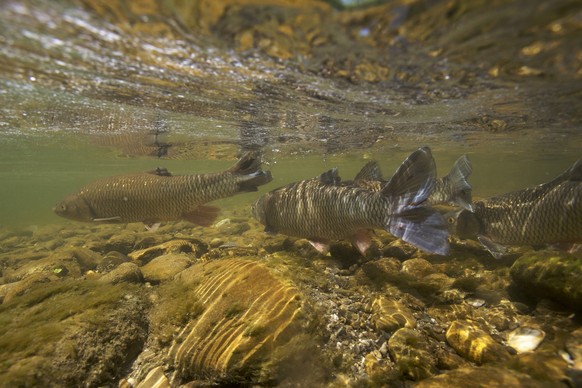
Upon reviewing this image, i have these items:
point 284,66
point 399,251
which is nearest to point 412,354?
point 399,251

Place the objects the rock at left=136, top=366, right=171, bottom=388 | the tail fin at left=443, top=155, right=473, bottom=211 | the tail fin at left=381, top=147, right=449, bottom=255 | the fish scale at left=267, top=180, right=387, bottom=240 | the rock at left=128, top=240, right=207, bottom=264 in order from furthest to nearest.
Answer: the rock at left=128, top=240, right=207, bottom=264, the tail fin at left=443, top=155, right=473, bottom=211, the fish scale at left=267, top=180, right=387, bottom=240, the tail fin at left=381, top=147, right=449, bottom=255, the rock at left=136, top=366, right=171, bottom=388

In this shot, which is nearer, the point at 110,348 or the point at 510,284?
the point at 110,348

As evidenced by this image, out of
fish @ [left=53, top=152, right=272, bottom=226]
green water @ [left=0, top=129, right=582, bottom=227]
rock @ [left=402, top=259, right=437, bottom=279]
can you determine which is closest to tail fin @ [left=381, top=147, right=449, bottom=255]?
rock @ [left=402, top=259, right=437, bottom=279]

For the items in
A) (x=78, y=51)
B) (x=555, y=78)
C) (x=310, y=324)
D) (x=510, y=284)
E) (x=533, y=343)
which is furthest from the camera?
(x=555, y=78)

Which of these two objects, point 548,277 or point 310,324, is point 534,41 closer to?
point 548,277

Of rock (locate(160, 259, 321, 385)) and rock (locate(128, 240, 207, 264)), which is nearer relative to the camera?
rock (locate(160, 259, 321, 385))

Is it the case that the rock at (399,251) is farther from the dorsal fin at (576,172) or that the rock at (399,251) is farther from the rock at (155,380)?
the rock at (155,380)

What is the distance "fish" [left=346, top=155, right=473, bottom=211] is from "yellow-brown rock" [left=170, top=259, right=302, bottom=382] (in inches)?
161

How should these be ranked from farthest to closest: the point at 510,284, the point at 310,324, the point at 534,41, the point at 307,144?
1. the point at 307,144
2. the point at 534,41
3. the point at 510,284
4. the point at 310,324

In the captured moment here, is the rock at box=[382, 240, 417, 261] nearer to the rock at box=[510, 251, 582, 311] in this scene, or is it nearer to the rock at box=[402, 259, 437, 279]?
the rock at box=[402, 259, 437, 279]

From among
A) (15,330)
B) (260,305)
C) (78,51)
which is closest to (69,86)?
(78,51)

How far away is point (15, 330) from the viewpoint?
3.89 meters

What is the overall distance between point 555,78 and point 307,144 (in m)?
14.5

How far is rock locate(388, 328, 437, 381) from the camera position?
3363 millimetres
